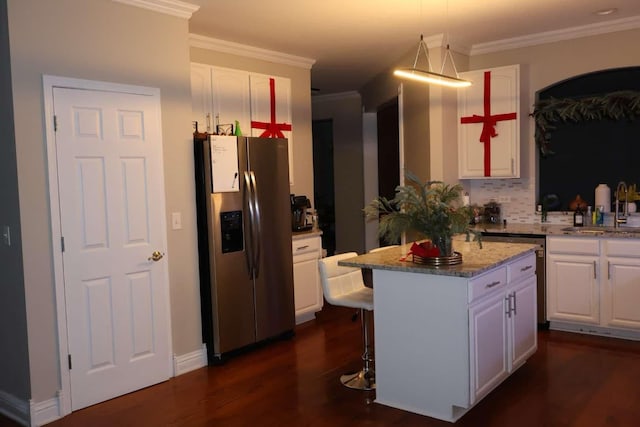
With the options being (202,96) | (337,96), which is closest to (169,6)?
(202,96)

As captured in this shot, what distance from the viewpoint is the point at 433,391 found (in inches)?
128

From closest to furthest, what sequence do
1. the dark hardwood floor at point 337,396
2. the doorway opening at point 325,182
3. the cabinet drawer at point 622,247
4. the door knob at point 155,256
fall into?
the dark hardwood floor at point 337,396 < the door knob at point 155,256 < the cabinet drawer at point 622,247 < the doorway opening at point 325,182

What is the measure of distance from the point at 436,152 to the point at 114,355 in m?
3.31

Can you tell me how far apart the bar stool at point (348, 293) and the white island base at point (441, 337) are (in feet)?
0.77

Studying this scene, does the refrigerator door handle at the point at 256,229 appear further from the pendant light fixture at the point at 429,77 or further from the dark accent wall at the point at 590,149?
the dark accent wall at the point at 590,149

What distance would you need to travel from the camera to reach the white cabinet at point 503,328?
10.5ft

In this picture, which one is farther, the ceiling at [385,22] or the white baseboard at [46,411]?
the ceiling at [385,22]

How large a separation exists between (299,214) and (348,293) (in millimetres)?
1886

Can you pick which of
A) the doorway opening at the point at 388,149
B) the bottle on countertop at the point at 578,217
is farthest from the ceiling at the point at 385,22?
the bottle on countertop at the point at 578,217

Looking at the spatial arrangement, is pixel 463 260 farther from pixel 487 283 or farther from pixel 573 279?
pixel 573 279

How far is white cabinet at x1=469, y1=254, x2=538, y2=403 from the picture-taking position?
319 centimetres

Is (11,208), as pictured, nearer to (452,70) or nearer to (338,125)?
(452,70)

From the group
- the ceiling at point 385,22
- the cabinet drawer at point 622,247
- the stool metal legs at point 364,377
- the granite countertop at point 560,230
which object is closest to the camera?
the stool metal legs at point 364,377

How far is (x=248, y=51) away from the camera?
17.7 feet
